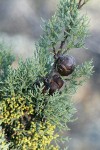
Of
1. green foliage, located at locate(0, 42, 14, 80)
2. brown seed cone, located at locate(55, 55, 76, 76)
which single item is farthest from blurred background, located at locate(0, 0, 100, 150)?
brown seed cone, located at locate(55, 55, 76, 76)

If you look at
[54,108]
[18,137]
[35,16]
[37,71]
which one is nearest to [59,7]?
[37,71]

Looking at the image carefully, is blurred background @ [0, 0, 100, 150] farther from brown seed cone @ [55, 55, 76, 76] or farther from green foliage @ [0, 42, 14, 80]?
brown seed cone @ [55, 55, 76, 76]

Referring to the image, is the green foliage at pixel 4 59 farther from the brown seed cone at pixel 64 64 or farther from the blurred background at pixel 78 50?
the blurred background at pixel 78 50

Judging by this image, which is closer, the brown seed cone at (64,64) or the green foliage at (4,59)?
the brown seed cone at (64,64)

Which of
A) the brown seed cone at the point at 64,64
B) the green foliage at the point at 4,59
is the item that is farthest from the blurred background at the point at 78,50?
the brown seed cone at the point at 64,64

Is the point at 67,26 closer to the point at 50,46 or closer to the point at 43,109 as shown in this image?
the point at 50,46
